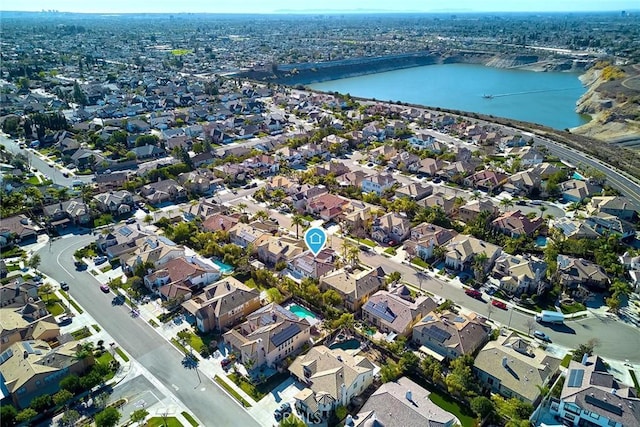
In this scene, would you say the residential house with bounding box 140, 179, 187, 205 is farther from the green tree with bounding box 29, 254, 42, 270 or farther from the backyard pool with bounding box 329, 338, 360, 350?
the backyard pool with bounding box 329, 338, 360, 350

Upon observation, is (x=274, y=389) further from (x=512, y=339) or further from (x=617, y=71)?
(x=617, y=71)

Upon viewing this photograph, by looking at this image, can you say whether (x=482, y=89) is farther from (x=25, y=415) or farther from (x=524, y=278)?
(x=25, y=415)

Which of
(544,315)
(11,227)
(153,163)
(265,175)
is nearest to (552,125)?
(265,175)

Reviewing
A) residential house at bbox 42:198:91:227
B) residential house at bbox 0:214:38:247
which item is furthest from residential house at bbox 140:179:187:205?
residential house at bbox 0:214:38:247

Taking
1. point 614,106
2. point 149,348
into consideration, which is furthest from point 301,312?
point 614,106

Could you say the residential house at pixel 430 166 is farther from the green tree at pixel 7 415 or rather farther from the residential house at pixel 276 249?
the green tree at pixel 7 415

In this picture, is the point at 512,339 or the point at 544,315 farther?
the point at 544,315
